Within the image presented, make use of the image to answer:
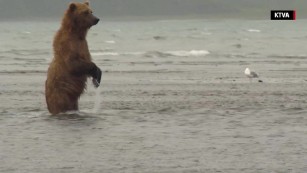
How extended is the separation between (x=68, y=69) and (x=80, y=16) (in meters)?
1.09

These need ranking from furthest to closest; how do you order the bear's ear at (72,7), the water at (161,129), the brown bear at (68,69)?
the bear's ear at (72,7), the brown bear at (68,69), the water at (161,129)

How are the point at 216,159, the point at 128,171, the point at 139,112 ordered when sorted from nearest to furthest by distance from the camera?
1. the point at 128,171
2. the point at 216,159
3. the point at 139,112

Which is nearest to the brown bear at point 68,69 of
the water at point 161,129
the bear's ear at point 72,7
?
the bear's ear at point 72,7

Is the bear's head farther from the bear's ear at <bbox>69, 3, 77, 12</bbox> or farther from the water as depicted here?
the water

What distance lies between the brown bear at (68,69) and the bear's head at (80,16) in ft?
0.08

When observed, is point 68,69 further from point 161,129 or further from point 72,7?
point 161,129

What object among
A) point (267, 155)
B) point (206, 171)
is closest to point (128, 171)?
point (206, 171)

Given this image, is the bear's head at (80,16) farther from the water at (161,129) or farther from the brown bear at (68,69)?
the water at (161,129)

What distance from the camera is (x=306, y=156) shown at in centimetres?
1133

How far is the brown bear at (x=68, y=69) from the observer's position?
15.2 metres

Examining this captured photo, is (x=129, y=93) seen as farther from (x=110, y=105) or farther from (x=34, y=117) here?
(x=34, y=117)

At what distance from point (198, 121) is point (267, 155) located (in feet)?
11.5

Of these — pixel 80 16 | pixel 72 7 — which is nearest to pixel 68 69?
pixel 80 16

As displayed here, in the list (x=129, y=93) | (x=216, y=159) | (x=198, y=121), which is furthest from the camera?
(x=129, y=93)
